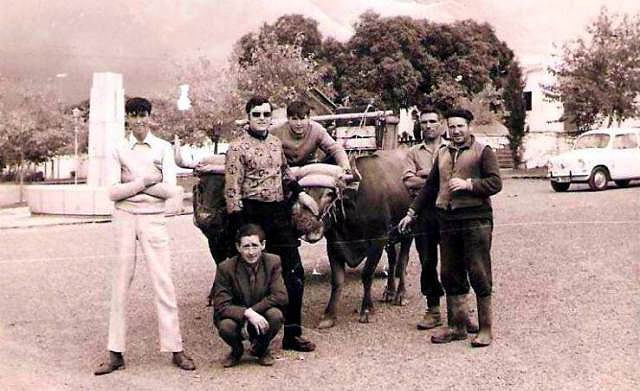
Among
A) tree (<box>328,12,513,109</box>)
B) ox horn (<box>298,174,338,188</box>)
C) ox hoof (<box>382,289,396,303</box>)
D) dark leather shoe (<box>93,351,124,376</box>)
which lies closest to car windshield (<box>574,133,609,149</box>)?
tree (<box>328,12,513,109</box>)

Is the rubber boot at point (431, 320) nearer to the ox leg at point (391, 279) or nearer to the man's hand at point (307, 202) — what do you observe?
the ox leg at point (391, 279)

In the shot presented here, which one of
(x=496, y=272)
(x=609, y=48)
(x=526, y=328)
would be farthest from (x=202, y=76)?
(x=526, y=328)

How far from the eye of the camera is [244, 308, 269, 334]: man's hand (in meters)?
5.67

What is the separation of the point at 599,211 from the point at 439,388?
1119 cm

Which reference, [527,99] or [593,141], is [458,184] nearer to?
[593,141]

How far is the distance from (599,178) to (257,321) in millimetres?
17402

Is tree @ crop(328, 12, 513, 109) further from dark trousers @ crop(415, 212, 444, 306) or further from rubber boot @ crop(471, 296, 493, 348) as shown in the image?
rubber boot @ crop(471, 296, 493, 348)

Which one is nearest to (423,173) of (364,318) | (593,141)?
(364,318)

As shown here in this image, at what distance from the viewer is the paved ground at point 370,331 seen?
5457mm

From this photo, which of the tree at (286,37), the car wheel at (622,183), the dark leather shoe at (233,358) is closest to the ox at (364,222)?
the dark leather shoe at (233,358)

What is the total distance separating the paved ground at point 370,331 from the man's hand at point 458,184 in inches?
50.5

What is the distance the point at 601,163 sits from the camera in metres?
21.1

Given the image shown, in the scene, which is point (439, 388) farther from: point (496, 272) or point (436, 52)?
point (436, 52)

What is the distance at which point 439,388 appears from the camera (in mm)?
5203
